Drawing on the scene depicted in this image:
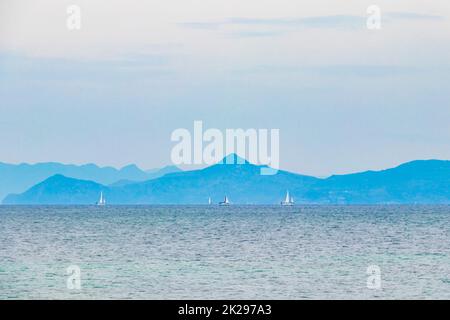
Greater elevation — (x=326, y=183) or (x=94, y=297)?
(x=326, y=183)

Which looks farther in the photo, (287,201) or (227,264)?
(287,201)

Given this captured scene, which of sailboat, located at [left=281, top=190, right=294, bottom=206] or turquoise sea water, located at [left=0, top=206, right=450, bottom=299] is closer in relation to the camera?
turquoise sea water, located at [left=0, top=206, right=450, bottom=299]

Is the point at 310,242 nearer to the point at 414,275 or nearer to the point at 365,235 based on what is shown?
the point at 365,235

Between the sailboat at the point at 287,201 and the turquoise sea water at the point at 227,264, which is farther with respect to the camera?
the sailboat at the point at 287,201

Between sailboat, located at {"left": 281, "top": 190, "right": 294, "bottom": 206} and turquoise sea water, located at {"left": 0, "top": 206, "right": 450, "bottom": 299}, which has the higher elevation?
sailboat, located at {"left": 281, "top": 190, "right": 294, "bottom": 206}

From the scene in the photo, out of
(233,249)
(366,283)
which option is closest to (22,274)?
(366,283)

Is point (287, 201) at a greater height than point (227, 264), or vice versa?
point (287, 201)

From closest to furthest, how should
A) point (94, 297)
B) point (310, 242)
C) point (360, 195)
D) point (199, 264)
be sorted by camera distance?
point (94, 297), point (199, 264), point (310, 242), point (360, 195)

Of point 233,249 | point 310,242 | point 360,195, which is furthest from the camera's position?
point 360,195

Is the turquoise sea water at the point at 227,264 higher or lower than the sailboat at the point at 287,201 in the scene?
lower

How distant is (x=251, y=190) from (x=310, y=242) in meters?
137
